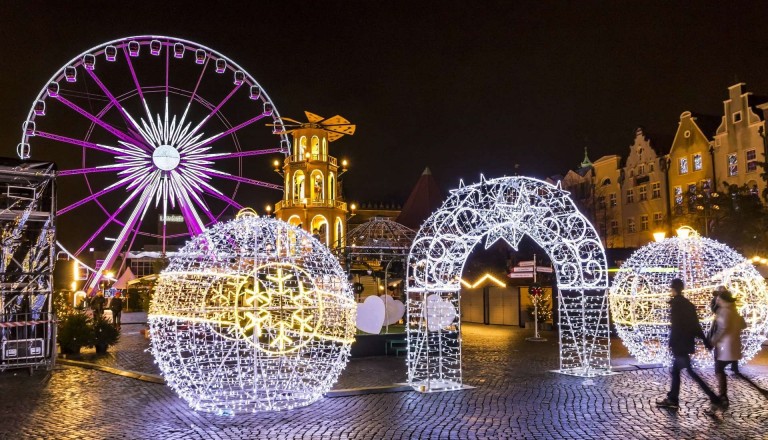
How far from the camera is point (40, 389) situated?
44.3ft

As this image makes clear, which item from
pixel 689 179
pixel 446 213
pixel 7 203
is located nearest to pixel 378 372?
pixel 446 213

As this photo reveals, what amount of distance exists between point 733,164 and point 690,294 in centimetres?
2608

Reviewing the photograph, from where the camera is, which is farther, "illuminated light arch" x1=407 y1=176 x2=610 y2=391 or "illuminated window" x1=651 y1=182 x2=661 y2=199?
"illuminated window" x1=651 y1=182 x2=661 y2=199

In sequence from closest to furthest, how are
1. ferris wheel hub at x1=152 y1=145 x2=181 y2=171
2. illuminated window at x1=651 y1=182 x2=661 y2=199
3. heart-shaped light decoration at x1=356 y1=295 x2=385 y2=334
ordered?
1. heart-shaped light decoration at x1=356 y1=295 x2=385 y2=334
2. ferris wheel hub at x1=152 y1=145 x2=181 y2=171
3. illuminated window at x1=651 y1=182 x2=661 y2=199

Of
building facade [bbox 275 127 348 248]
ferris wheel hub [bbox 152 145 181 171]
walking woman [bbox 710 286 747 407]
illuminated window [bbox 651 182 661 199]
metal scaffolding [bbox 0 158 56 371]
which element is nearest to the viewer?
walking woman [bbox 710 286 747 407]

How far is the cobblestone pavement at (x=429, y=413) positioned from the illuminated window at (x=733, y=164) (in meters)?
27.7

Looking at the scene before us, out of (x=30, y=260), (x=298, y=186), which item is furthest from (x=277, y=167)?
(x=30, y=260)

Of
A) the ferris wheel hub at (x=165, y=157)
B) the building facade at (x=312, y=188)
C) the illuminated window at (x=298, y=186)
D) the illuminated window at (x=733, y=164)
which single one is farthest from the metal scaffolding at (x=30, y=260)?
the illuminated window at (x=733, y=164)

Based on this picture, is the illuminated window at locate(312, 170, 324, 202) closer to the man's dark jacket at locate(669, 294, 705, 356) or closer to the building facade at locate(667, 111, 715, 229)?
the building facade at locate(667, 111, 715, 229)

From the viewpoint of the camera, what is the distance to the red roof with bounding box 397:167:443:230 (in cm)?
4809

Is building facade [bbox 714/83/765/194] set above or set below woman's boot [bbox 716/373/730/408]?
above

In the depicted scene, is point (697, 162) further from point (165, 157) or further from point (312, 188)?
point (165, 157)

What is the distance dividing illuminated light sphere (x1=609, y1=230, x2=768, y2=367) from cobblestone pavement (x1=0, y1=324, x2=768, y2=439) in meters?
1.37

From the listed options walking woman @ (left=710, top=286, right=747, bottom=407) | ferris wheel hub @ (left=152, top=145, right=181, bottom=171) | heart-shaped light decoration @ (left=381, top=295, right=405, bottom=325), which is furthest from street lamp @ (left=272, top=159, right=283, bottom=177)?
walking woman @ (left=710, top=286, right=747, bottom=407)
